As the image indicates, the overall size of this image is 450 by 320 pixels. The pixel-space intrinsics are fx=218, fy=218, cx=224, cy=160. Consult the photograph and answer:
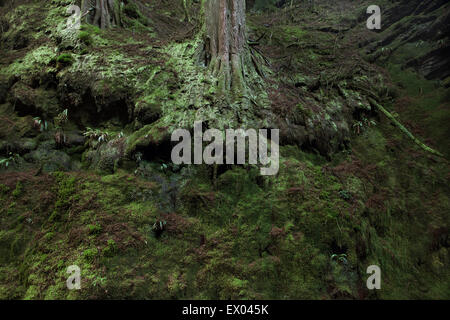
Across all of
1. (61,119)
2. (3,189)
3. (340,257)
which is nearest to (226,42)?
(61,119)

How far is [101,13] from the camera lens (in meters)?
10.0

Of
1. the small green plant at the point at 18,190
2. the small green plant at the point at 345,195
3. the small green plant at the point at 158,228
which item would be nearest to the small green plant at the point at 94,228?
the small green plant at the point at 158,228

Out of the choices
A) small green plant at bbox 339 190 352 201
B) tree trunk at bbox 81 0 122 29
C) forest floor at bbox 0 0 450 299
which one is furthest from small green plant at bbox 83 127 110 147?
small green plant at bbox 339 190 352 201

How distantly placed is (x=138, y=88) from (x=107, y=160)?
2624mm

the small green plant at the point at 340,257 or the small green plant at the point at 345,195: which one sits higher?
the small green plant at the point at 345,195

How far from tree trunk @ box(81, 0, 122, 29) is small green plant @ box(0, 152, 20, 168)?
22.3ft

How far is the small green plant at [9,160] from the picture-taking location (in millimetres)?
5641

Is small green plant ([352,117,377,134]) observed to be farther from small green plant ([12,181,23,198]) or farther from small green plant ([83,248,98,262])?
small green plant ([12,181,23,198])

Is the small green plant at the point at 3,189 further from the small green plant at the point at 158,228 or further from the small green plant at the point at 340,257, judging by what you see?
the small green plant at the point at 340,257

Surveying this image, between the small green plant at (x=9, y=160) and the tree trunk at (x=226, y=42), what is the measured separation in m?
5.99

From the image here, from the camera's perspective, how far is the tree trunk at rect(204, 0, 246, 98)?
708 cm

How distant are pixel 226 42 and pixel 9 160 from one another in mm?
7275

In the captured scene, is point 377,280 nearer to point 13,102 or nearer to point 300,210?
point 300,210
